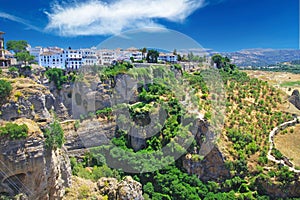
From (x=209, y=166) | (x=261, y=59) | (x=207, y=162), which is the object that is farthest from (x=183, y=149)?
(x=261, y=59)

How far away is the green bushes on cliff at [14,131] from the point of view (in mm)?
9461

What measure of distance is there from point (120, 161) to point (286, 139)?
49.7 feet

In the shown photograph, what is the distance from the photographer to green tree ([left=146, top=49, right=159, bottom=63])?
36.5 meters

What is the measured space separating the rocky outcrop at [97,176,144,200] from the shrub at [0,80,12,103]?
660 cm

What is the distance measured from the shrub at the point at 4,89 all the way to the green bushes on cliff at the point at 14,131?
6.31ft

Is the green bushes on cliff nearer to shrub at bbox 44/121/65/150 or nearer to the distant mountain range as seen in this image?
shrub at bbox 44/121/65/150

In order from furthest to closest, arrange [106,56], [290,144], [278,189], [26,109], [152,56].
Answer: [106,56]
[152,56]
[290,144]
[278,189]
[26,109]

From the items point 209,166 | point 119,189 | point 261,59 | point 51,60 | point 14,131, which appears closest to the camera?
point 14,131

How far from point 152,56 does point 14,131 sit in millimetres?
28830

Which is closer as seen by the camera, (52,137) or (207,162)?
(52,137)

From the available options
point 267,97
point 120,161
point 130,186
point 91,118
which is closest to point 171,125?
point 120,161

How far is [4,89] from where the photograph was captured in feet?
36.7

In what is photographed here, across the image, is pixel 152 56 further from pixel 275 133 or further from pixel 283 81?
pixel 283 81

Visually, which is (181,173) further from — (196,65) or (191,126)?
(196,65)
